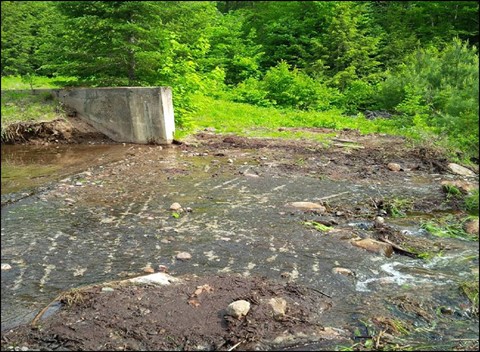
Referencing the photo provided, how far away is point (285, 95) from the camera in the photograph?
727 inches

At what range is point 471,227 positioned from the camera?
592 cm

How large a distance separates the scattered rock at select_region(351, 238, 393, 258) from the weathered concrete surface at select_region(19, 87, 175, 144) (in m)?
6.58

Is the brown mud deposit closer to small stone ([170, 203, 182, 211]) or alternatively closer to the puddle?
small stone ([170, 203, 182, 211])

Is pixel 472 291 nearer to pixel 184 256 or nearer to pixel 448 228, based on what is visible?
pixel 448 228

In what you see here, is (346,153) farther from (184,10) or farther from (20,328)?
(20,328)

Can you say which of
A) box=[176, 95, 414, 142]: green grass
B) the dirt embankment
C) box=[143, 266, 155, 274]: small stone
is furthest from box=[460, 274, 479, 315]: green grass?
the dirt embankment

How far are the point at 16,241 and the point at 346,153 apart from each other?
7379mm

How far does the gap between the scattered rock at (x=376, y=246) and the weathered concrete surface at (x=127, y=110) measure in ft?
21.6

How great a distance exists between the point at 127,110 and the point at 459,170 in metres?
7.43

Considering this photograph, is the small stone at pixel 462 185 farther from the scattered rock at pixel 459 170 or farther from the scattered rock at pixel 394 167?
the scattered rock at pixel 394 167

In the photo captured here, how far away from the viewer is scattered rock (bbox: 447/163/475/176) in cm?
882

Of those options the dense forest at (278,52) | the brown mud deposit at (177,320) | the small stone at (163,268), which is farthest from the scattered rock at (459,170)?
the small stone at (163,268)

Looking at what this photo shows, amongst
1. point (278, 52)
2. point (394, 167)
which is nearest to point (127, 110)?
point (394, 167)

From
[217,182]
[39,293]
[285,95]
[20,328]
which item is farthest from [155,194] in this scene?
[285,95]
